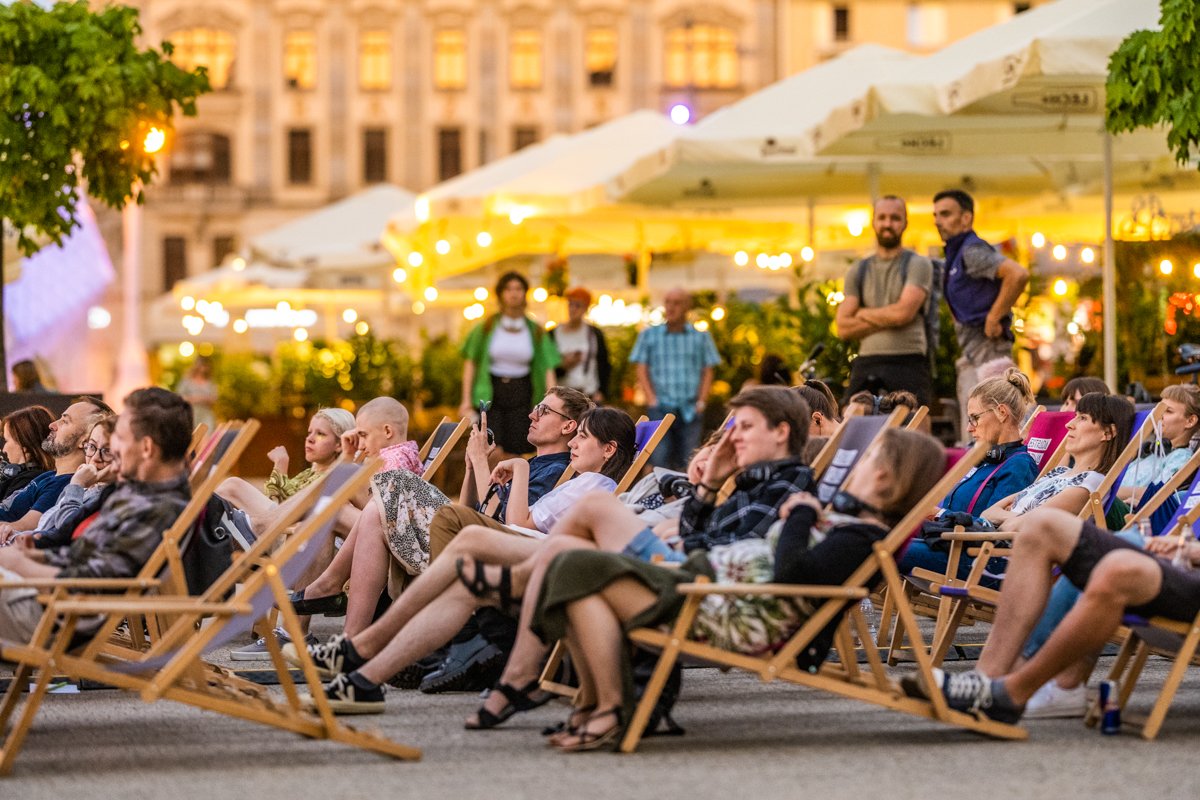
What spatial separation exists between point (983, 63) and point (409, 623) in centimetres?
Answer: 623

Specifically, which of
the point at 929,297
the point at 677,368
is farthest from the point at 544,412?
the point at 677,368

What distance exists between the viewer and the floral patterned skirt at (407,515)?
779 centimetres

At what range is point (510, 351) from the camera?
1378cm

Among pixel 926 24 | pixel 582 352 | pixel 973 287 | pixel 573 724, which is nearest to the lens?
pixel 573 724

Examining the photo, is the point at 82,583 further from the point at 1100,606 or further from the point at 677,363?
the point at 677,363

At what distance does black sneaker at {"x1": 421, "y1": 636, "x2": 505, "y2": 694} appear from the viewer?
760cm

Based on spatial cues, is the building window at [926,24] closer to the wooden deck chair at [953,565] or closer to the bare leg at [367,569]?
the wooden deck chair at [953,565]

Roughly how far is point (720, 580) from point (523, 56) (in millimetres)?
56784

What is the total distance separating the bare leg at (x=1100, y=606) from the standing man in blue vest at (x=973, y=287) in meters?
4.90

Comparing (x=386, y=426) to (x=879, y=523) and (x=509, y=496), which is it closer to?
(x=509, y=496)

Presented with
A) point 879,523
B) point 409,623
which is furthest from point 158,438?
point 879,523

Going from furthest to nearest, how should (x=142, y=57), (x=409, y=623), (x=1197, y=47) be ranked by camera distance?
(x=142, y=57) → (x=1197, y=47) → (x=409, y=623)

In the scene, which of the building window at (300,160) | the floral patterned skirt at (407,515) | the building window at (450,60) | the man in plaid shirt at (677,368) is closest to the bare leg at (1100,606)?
the floral patterned skirt at (407,515)

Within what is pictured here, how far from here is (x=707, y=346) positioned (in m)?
14.6
